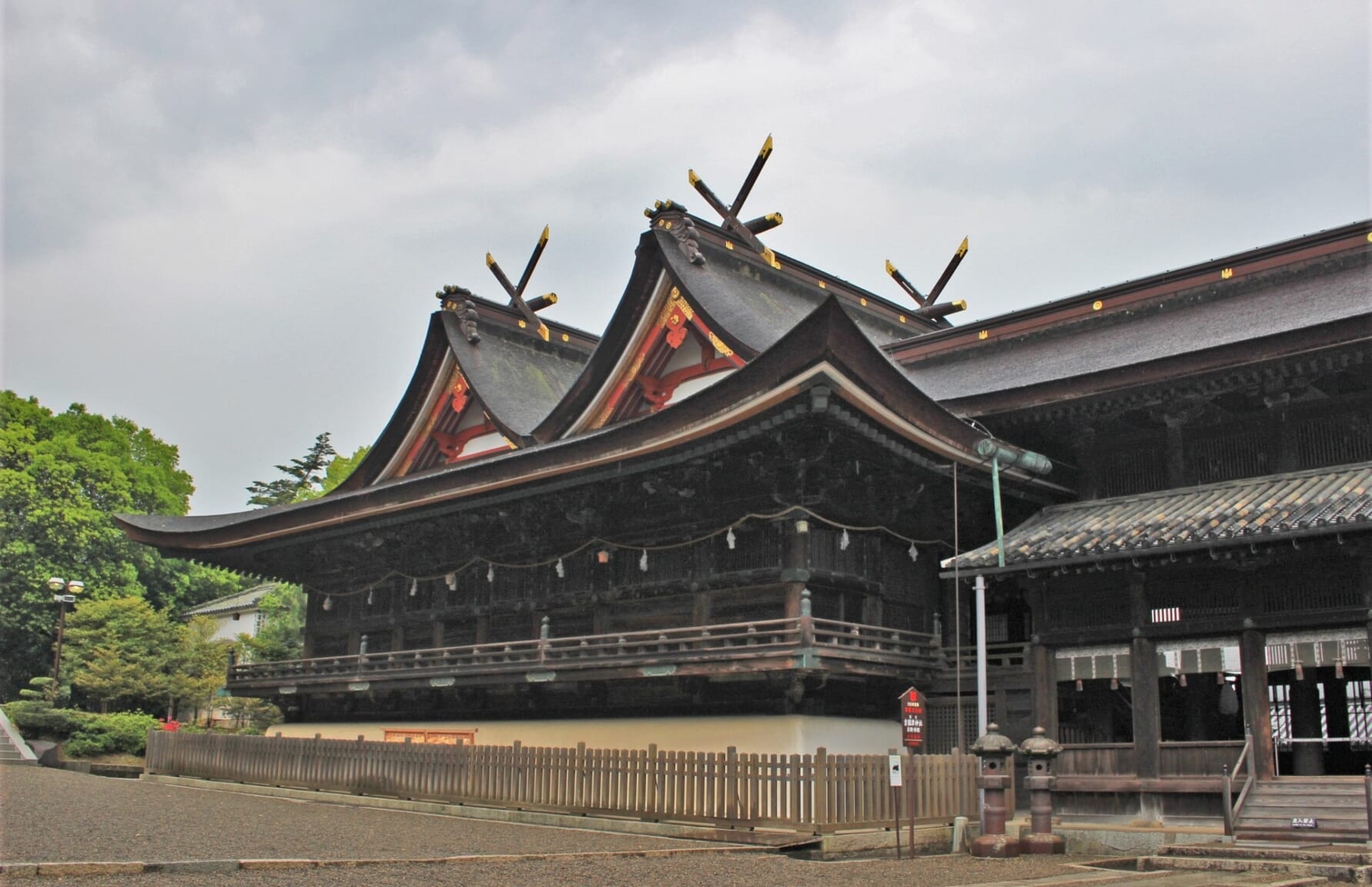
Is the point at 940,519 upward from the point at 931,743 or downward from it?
upward

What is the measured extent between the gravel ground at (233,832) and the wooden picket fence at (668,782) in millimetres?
936

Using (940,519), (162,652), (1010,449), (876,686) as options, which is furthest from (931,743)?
(162,652)

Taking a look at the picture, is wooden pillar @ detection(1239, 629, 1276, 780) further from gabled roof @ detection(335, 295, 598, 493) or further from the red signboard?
gabled roof @ detection(335, 295, 598, 493)

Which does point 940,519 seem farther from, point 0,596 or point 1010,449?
point 0,596

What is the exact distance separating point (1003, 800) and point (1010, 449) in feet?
18.5

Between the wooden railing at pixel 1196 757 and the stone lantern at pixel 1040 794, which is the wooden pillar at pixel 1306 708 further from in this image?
the stone lantern at pixel 1040 794

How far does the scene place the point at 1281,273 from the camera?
72.0 ft

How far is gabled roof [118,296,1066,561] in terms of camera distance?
56.0ft

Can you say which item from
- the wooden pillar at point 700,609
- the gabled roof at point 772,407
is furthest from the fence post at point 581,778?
the gabled roof at point 772,407

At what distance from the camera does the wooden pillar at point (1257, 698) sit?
53.8 feet

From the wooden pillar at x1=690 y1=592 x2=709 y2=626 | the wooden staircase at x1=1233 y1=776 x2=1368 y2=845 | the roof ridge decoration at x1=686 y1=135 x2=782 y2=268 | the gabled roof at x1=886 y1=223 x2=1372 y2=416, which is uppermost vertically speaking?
the roof ridge decoration at x1=686 y1=135 x2=782 y2=268

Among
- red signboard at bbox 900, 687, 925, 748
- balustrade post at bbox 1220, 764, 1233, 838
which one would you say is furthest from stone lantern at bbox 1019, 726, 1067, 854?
balustrade post at bbox 1220, 764, 1233, 838

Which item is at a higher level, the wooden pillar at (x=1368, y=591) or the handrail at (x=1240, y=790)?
the wooden pillar at (x=1368, y=591)

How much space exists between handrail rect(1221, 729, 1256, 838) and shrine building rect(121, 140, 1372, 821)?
0.15 meters
